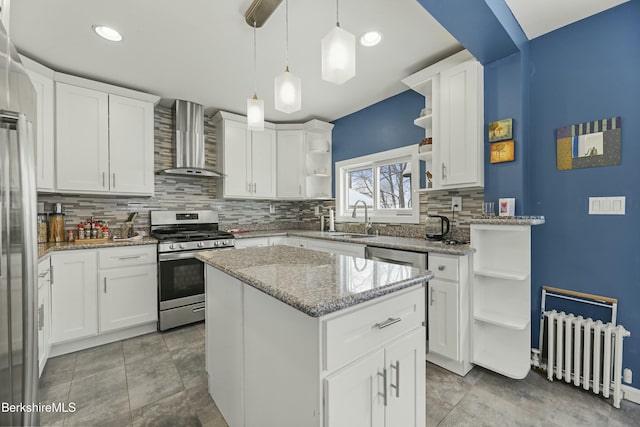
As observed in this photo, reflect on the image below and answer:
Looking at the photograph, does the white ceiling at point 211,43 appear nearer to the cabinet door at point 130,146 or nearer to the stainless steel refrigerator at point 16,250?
the cabinet door at point 130,146

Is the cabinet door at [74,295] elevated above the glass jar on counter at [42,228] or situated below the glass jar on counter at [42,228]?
below

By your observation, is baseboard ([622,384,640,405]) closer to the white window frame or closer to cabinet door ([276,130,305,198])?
the white window frame

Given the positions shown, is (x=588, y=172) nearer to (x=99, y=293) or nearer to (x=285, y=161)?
(x=285, y=161)

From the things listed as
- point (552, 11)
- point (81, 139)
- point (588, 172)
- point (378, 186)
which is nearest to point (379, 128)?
point (378, 186)

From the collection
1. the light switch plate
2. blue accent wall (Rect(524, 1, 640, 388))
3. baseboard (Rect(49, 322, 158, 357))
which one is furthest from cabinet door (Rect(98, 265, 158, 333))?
the light switch plate

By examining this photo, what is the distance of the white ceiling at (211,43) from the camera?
1769 millimetres

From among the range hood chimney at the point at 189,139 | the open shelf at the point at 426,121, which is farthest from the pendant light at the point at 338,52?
Result: the range hood chimney at the point at 189,139

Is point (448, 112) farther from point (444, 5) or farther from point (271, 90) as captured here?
point (271, 90)

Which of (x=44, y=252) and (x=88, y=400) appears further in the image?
(x=44, y=252)

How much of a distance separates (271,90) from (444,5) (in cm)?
192

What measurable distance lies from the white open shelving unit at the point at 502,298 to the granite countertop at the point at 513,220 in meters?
0.04

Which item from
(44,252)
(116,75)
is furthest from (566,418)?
(116,75)

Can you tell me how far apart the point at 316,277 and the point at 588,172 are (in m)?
2.02

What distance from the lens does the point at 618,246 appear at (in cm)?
174
